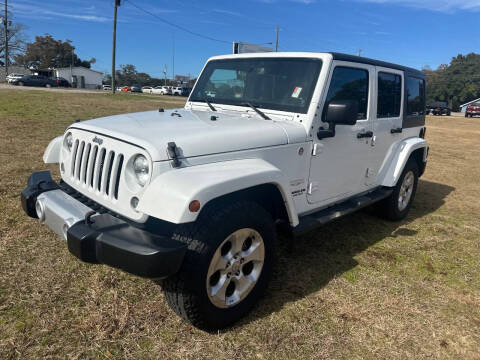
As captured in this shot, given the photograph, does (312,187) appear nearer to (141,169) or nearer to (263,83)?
(263,83)

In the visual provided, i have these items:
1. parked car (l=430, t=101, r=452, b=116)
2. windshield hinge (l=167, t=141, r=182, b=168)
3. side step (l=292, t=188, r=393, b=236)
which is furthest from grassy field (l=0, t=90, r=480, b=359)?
parked car (l=430, t=101, r=452, b=116)

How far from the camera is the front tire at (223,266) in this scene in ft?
7.39

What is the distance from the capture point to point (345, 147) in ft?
11.9

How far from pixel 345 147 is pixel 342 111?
2.24ft

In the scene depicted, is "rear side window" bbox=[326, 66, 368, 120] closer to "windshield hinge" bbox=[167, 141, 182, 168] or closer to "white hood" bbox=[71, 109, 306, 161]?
"white hood" bbox=[71, 109, 306, 161]

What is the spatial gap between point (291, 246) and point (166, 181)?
2.18 meters

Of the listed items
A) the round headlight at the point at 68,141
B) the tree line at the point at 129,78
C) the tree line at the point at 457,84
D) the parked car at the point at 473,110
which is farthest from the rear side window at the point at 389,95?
the tree line at the point at 129,78

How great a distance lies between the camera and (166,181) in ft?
7.11

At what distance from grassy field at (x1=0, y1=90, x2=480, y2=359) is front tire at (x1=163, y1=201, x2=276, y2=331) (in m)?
0.19

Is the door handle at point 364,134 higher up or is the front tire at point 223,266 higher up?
the door handle at point 364,134

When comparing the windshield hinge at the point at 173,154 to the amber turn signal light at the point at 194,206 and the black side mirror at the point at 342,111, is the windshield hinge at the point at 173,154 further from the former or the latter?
the black side mirror at the point at 342,111

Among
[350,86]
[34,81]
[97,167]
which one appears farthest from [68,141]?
[34,81]

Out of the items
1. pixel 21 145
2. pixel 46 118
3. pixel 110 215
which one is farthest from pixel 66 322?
pixel 46 118

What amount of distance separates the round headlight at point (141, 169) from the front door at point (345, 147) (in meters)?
1.53
